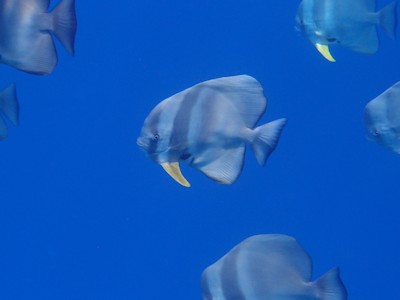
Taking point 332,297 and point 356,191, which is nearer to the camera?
point 332,297

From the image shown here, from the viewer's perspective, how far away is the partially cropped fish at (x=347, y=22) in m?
3.92

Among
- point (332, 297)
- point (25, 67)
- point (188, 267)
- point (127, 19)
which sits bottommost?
point (188, 267)

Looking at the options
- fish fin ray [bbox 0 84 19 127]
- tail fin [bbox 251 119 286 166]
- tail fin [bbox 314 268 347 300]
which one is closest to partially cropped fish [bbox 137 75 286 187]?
tail fin [bbox 251 119 286 166]

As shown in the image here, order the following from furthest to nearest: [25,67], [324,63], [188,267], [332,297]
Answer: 1. [188,267]
2. [324,63]
3. [25,67]
4. [332,297]

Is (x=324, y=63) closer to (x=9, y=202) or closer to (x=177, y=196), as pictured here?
(x=177, y=196)

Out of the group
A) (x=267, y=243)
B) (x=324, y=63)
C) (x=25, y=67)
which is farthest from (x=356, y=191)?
(x=25, y=67)

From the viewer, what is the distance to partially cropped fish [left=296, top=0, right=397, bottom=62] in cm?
392

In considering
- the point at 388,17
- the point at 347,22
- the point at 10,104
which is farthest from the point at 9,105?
the point at 388,17

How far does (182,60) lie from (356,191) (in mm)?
1975

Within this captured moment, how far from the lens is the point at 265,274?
3012 millimetres

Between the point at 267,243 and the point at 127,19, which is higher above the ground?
the point at 127,19

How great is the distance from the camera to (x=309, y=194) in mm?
5965

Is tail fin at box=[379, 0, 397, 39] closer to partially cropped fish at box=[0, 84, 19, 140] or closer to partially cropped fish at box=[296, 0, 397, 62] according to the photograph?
partially cropped fish at box=[296, 0, 397, 62]

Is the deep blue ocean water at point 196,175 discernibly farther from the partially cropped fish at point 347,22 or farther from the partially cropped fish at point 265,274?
the partially cropped fish at point 265,274
